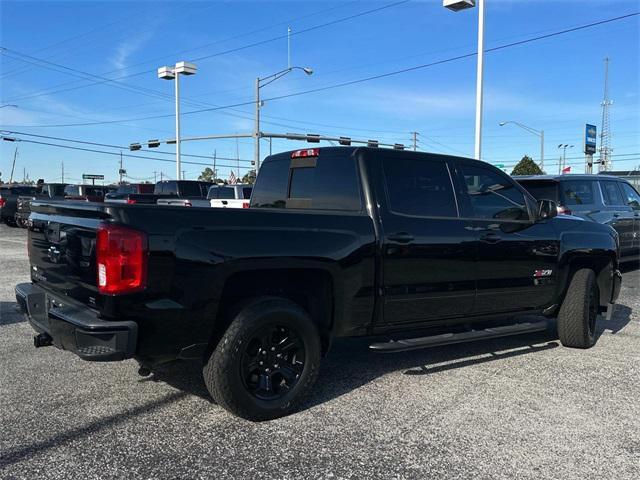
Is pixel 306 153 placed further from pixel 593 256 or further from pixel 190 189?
pixel 190 189

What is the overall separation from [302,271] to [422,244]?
1053 millimetres

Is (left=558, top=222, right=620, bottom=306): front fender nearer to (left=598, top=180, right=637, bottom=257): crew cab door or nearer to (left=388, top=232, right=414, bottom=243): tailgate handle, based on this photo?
(left=388, top=232, right=414, bottom=243): tailgate handle

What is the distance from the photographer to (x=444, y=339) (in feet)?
15.4

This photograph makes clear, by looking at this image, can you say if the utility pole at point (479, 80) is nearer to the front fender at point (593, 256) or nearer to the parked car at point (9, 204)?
the front fender at point (593, 256)

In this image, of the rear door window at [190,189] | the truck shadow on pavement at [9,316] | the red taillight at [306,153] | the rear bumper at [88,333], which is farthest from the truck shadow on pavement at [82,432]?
the rear door window at [190,189]

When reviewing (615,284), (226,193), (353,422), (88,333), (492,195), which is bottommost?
(353,422)

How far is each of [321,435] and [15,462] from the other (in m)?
1.79

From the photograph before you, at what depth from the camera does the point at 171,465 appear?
323 centimetres

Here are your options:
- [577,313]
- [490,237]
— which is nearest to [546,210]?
[490,237]

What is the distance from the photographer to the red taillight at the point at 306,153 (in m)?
4.88

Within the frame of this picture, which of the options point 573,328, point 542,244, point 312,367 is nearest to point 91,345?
point 312,367

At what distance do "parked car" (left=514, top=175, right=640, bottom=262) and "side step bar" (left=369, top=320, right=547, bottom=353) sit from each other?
4.83 meters

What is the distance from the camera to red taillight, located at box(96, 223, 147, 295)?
331 centimetres

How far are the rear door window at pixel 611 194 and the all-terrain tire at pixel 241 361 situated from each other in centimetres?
849
